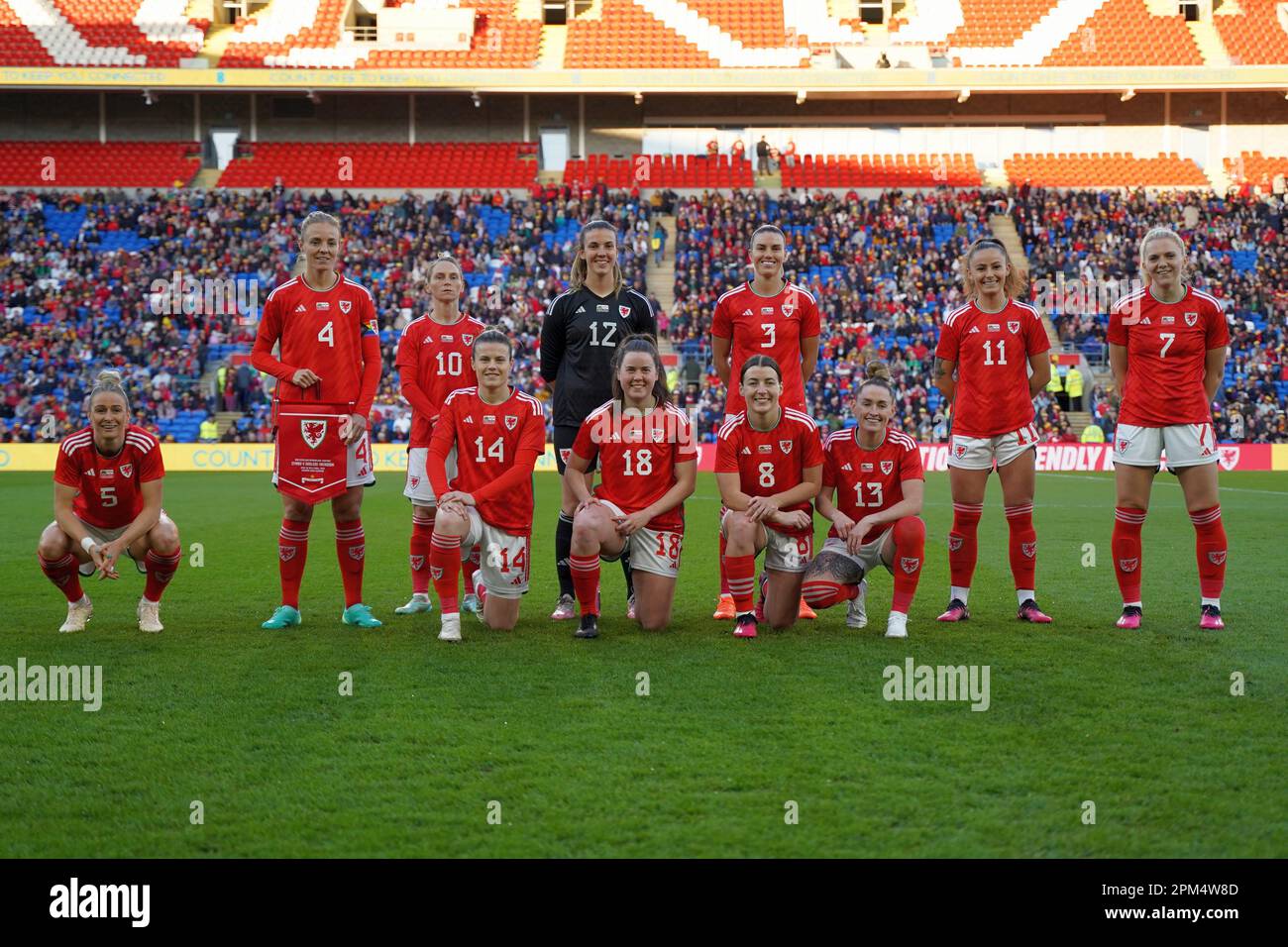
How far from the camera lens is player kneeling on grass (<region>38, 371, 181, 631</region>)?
655cm

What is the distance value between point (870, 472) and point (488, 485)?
2.00 meters

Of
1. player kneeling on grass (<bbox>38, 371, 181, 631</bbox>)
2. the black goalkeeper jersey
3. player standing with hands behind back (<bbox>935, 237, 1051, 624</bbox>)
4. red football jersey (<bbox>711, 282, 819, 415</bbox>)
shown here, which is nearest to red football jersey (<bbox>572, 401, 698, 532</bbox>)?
the black goalkeeper jersey

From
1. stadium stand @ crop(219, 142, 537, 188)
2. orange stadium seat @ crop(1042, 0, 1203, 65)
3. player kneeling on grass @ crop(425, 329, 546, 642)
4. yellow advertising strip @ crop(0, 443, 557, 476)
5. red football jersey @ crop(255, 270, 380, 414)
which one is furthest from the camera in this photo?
orange stadium seat @ crop(1042, 0, 1203, 65)

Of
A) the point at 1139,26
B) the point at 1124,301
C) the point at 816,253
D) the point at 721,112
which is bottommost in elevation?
the point at 1124,301

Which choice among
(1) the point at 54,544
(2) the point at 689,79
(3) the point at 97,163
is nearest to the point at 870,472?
(1) the point at 54,544

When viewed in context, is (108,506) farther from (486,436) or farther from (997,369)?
(997,369)

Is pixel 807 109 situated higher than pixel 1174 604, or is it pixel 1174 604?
pixel 807 109

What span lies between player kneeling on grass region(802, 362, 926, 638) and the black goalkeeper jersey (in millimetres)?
1255

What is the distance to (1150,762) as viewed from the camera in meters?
3.99

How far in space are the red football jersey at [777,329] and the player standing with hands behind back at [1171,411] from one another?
1.67m

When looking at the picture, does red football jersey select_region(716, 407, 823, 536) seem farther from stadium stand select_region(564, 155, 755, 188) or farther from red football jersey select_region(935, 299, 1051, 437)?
stadium stand select_region(564, 155, 755, 188)

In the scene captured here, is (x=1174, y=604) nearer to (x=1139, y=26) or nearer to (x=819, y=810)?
(x=819, y=810)

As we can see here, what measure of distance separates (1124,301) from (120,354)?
87.9 ft

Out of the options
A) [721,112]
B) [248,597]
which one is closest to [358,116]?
[721,112]
